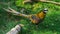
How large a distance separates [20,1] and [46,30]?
2.00 m

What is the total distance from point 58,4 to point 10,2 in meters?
1.59

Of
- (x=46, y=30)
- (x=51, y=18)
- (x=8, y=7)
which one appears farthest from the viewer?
(x=8, y=7)

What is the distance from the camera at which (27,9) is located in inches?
280

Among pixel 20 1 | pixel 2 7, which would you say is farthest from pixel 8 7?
pixel 20 1

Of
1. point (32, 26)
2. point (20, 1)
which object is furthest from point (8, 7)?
point (32, 26)

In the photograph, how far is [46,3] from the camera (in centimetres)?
737

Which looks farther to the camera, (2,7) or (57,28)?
(2,7)

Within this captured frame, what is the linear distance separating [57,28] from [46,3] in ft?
5.28

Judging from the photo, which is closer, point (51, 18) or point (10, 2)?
point (51, 18)

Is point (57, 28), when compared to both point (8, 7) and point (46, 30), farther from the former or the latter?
point (8, 7)

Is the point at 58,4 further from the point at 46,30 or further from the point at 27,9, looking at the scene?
the point at 46,30

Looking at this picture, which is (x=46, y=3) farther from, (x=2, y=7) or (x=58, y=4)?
(x=2, y=7)

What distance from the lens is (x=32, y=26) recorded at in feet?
19.7

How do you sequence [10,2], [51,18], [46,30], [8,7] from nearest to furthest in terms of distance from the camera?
[46,30] → [51,18] → [8,7] → [10,2]
